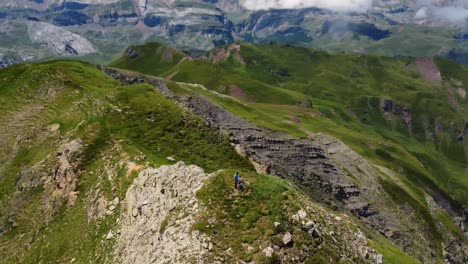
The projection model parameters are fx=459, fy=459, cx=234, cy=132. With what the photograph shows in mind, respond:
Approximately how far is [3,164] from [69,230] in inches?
906

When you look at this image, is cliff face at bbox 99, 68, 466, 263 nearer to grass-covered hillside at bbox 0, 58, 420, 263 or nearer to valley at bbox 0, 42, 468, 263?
valley at bbox 0, 42, 468, 263

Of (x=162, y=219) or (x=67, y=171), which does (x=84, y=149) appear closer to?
(x=67, y=171)

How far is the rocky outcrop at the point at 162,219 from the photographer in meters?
37.9

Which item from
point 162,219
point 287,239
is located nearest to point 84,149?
point 162,219

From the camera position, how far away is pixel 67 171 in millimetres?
59156

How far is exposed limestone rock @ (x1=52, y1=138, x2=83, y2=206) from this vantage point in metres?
57.5

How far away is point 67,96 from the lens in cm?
8050

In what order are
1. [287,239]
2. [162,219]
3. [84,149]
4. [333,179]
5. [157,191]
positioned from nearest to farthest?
[287,239] < [162,219] < [157,191] < [84,149] < [333,179]

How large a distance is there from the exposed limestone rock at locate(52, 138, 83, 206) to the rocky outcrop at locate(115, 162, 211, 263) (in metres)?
10.7

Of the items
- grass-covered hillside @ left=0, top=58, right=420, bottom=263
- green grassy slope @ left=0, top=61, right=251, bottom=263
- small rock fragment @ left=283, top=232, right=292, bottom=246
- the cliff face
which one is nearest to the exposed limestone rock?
grass-covered hillside @ left=0, top=58, right=420, bottom=263

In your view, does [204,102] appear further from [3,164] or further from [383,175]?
[3,164]

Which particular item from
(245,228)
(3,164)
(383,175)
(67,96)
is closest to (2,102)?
(67,96)

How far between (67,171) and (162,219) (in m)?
22.1

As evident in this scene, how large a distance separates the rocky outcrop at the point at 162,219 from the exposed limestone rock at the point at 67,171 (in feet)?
35.0
